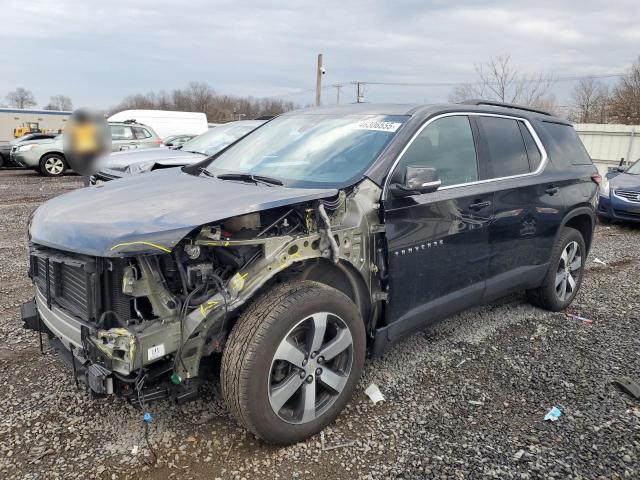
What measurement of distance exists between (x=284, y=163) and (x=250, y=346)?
1480 millimetres

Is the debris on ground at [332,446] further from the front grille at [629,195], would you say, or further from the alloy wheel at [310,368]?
the front grille at [629,195]

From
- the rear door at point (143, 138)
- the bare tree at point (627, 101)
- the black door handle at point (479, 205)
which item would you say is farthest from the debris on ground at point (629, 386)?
the bare tree at point (627, 101)

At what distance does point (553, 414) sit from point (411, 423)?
897 mm

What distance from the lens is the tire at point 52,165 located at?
16.1 meters

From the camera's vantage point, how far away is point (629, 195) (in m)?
9.36

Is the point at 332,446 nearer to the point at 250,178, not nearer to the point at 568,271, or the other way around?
the point at 250,178

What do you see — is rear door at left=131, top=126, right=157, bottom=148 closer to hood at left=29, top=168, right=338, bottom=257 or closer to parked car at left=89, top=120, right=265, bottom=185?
parked car at left=89, top=120, right=265, bottom=185

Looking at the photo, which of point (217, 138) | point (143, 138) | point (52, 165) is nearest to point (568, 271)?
point (217, 138)

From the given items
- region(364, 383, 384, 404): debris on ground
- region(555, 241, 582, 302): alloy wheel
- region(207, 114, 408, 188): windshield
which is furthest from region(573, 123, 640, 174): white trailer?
region(364, 383, 384, 404): debris on ground

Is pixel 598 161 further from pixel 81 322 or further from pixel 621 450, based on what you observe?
pixel 81 322

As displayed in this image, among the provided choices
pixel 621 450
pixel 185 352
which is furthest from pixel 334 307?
pixel 621 450

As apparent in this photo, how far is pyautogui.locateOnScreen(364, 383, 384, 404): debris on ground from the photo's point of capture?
3.17 m

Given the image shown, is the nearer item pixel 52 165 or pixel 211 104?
pixel 52 165

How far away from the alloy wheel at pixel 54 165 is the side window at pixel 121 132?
3.16m
